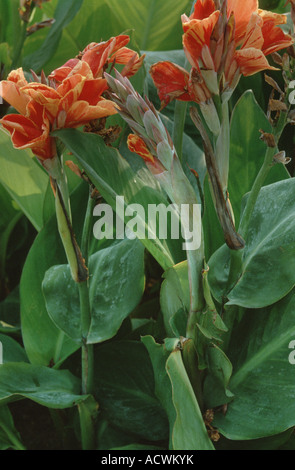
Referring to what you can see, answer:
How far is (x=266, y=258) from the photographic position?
2.07 ft

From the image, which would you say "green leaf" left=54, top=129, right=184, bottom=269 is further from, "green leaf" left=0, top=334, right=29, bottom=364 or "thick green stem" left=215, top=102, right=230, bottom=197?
"green leaf" left=0, top=334, right=29, bottom=364

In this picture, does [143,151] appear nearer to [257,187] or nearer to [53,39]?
[257,187]

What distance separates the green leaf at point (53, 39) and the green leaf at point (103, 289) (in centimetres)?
51

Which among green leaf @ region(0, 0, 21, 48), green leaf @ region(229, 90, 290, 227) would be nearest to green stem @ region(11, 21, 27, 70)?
green leaf @ region(0, 0, 21, 48)

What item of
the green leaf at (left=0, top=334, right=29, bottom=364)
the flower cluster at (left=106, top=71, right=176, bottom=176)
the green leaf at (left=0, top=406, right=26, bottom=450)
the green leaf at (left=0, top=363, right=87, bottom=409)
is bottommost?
the green leaf at (left=0, top=406, right=26, bottom=450)

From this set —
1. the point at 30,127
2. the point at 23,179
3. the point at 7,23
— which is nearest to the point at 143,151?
the point at 30,127

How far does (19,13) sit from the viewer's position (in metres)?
1.03

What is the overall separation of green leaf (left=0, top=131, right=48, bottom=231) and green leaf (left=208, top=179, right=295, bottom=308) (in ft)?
1.11

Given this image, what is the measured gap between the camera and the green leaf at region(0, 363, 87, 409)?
0.68m

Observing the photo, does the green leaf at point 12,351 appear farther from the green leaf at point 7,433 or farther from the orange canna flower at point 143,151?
the orange canna flower at point 143,151

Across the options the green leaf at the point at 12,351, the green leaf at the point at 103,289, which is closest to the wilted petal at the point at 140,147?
the green leaf at the point at 103,289

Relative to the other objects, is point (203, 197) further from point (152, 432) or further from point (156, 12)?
point (156, 12)

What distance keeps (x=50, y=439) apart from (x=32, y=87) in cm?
65
